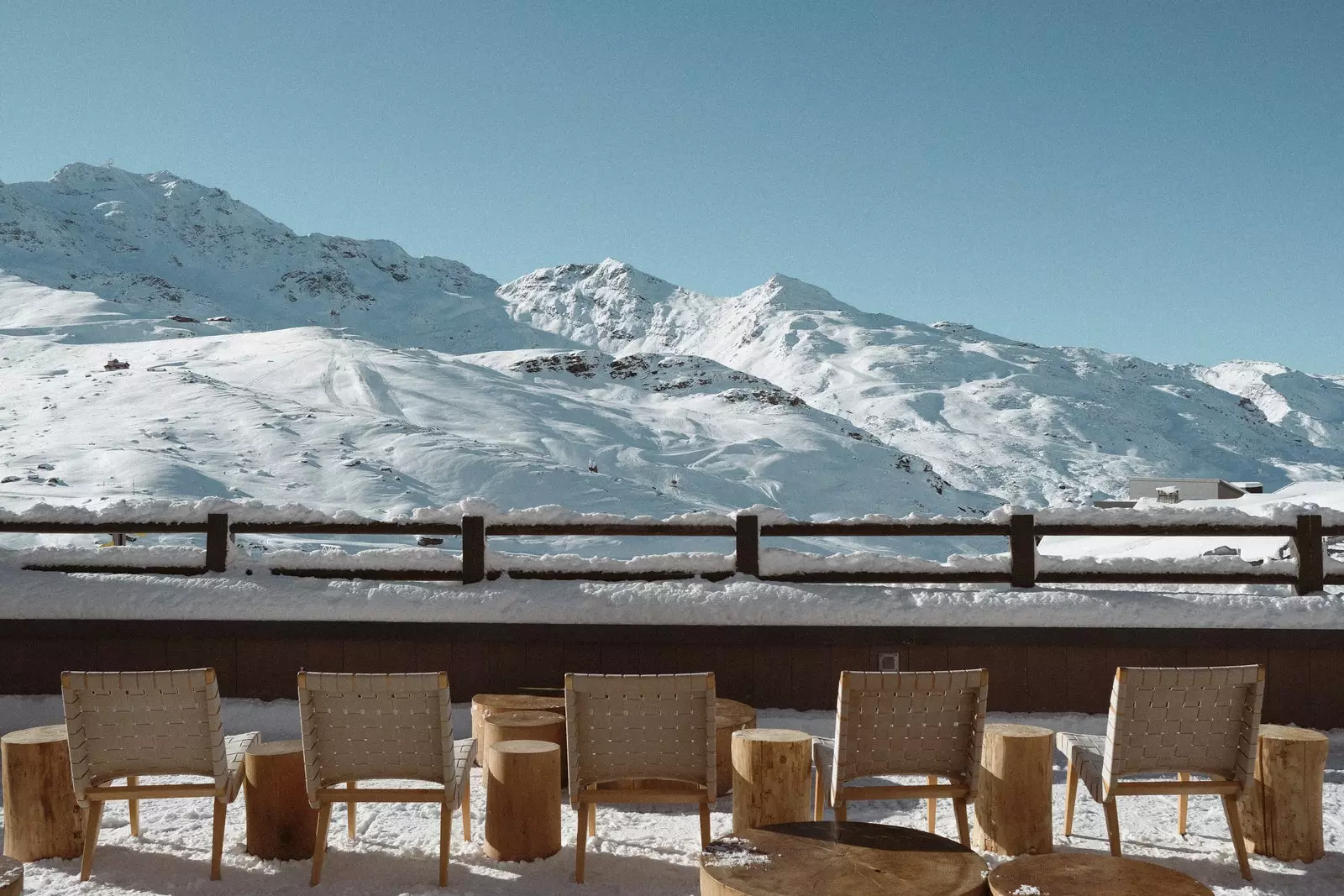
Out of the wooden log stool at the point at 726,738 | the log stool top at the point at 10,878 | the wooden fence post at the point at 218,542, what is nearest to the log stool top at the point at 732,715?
the wooden log stool at the point at 726,738

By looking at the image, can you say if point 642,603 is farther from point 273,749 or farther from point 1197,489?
point 1197,489

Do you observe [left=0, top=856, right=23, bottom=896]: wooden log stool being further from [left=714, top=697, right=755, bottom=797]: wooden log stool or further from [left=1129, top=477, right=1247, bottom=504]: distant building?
[left=1129, top=477, right=1247, bottom=504]: distant building

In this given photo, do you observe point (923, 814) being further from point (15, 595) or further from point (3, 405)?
point (3, 405)

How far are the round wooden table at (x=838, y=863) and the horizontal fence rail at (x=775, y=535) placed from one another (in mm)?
3044

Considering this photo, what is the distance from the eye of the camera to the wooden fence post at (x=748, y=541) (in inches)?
271

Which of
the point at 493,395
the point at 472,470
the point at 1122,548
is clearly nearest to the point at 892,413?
the point at 493,395

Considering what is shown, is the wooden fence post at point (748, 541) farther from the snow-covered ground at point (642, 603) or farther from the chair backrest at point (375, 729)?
the chair backrest at point (375, 729)

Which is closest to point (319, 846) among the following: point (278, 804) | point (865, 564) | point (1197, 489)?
point (278, 804)

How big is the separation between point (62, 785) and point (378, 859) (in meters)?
1.39

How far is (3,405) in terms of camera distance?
50.5 metres

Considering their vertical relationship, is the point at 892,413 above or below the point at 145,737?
above

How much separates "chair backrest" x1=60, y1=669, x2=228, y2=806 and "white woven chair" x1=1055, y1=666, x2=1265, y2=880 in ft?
11.6

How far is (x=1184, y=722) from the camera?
426 cm

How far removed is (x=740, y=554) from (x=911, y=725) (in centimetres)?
285
